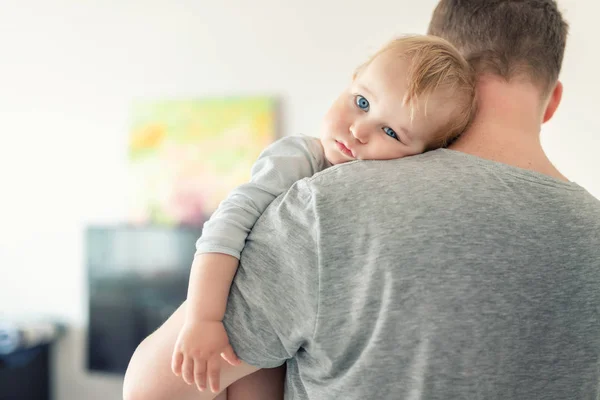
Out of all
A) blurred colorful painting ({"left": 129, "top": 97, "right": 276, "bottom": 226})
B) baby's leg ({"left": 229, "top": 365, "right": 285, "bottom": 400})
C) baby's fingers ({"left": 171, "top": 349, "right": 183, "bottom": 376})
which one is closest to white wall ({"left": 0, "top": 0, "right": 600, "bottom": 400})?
blurred colorful painting ({"left": 129, "top": 97, "right": 276, "bottom": 226})

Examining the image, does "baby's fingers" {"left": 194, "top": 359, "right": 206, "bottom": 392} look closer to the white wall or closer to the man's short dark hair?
the man's short dark hair

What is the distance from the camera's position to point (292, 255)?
0.70 m

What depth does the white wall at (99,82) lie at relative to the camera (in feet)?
9.16

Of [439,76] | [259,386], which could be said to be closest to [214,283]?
[259,386]

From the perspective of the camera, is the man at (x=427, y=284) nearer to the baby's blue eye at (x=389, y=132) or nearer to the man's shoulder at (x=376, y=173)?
the man's shoulder at (x=376, y=173)

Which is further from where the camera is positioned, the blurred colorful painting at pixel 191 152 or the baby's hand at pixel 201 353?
the blurred colorful painting at pixel 191 152

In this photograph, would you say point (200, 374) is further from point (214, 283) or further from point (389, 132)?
point (389, 132)

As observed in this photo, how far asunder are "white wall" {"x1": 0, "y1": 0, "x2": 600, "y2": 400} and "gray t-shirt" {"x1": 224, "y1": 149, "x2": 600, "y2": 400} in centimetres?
208

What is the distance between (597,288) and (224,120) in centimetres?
242

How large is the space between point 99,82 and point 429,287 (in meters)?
3.00

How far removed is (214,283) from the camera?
2.48 ft

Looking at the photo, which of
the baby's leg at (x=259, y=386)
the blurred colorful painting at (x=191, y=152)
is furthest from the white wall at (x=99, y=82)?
the baby's leg at (x=259, y=386)

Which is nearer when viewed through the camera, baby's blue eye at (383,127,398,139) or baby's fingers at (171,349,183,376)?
baby's fingers at (171,349,183,376)

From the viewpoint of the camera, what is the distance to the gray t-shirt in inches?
26.6
